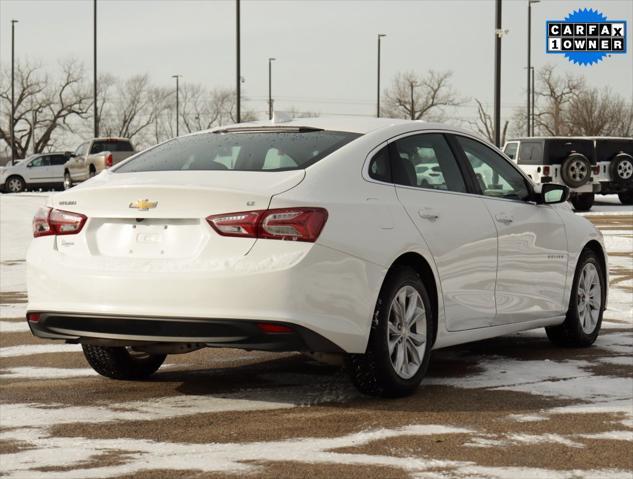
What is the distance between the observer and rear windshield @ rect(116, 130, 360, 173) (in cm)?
648

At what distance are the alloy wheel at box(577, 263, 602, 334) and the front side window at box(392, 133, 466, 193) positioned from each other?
1770 mm

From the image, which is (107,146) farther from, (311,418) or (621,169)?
(311,418)

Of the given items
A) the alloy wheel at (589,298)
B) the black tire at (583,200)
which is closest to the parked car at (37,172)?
the black tire at (583,200)

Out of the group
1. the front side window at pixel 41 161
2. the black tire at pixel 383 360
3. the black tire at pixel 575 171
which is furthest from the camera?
the front side window at pixel 41 161

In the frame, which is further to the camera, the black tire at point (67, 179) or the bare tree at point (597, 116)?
the bare tree at point (597, 116)

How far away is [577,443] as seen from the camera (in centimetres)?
542

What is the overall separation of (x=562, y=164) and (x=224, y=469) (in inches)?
1006

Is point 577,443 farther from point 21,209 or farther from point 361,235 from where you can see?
point 21,209

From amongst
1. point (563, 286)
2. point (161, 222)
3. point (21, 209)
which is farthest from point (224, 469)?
point (21, 209)

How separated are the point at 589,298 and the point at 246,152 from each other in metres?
3.37

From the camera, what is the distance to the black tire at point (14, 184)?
154 feet

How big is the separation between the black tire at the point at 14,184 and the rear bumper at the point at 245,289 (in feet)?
138

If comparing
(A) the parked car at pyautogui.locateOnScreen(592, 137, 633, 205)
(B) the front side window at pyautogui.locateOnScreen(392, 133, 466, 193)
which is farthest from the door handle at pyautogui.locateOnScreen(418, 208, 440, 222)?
(A) the parked car at pyautogui.locateOnScreen(592, 137, 633, 205)

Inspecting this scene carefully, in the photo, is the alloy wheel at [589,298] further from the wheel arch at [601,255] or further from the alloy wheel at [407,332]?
the alloy wheel at [407,332]
